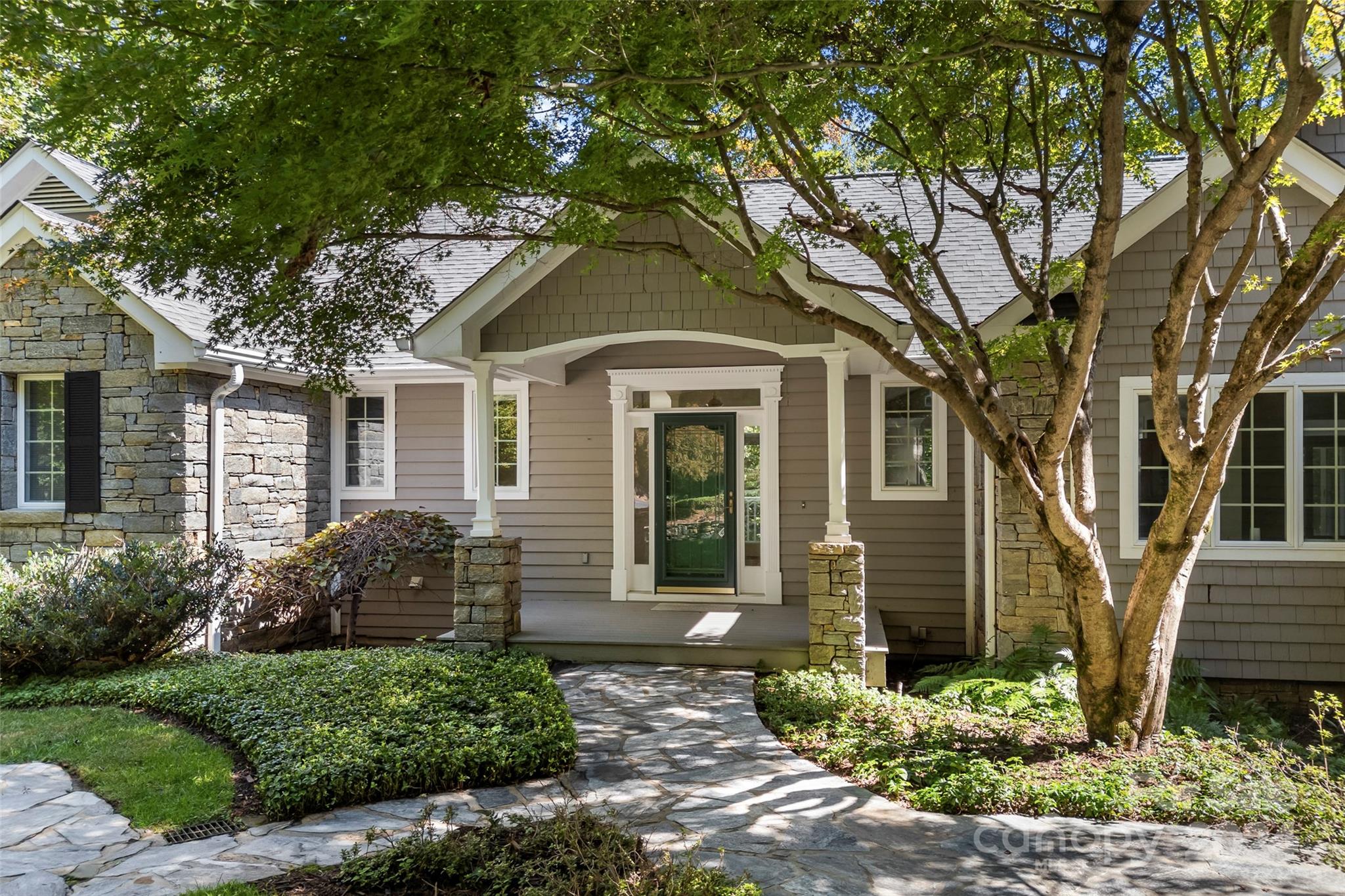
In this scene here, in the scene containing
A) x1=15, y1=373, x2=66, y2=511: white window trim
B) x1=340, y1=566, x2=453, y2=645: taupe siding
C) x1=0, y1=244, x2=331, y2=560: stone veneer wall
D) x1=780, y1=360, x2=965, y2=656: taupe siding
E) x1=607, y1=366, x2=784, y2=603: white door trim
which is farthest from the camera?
x1=340, y1=566, x2=453, y2=645: taupe siding

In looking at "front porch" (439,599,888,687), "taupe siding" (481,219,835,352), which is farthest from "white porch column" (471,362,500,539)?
"front porch" (439,599,888,687)

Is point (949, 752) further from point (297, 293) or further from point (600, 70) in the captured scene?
point (297, 293)

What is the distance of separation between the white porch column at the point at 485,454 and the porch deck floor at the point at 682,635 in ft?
3.43

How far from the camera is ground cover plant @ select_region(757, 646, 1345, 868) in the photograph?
4629 mm

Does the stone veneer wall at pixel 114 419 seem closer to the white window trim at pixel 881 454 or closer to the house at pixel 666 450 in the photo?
the house at pixel 666 450

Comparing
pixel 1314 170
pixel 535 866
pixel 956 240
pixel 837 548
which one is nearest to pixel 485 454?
pixel 837 548

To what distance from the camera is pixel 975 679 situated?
7.35 meters

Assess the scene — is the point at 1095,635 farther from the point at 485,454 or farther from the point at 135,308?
the point at 135,308

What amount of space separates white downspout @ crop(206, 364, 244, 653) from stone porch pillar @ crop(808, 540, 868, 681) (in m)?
6.13

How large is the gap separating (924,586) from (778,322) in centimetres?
375

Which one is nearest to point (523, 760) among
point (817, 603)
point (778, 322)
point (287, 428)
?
point (817, 603)

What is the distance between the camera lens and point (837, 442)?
7723mm

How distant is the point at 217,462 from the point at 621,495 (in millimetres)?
4267

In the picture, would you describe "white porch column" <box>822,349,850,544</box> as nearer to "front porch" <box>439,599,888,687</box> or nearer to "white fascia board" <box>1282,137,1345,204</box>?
"front porch" <box>439,599,888,687</box>
